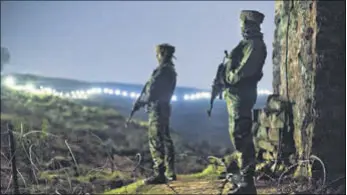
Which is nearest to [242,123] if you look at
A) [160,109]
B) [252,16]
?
[252,16]

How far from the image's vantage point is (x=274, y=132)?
319 inches

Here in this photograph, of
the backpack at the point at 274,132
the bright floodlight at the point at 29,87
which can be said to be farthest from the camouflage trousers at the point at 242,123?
the bright floodlight at the point at 29,87

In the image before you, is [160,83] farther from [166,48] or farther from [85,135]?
[85,135]

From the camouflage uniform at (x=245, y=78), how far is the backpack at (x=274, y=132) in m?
1.42

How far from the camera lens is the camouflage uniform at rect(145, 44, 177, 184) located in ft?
24.9

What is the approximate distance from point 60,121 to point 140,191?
11263 mm

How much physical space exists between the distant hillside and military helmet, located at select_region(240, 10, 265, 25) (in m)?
→ 13.7

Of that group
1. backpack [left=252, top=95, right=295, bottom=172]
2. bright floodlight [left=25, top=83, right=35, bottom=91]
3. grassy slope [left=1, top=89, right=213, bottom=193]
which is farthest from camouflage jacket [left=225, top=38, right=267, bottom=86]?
bright floodlight [left=25, top=83, right=35, bottom=91]

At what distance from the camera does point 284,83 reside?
26.1 ft

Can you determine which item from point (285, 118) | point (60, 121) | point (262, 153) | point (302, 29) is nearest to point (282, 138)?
point (285, 118)

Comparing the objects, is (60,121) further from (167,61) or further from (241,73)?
(241,73)

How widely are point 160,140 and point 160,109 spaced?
0.54 meters

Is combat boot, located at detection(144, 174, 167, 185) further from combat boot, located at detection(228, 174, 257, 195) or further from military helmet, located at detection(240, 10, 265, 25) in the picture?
military helmet, located at detection(240, 10, 265, 25)

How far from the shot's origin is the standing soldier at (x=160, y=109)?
760 centimetres
